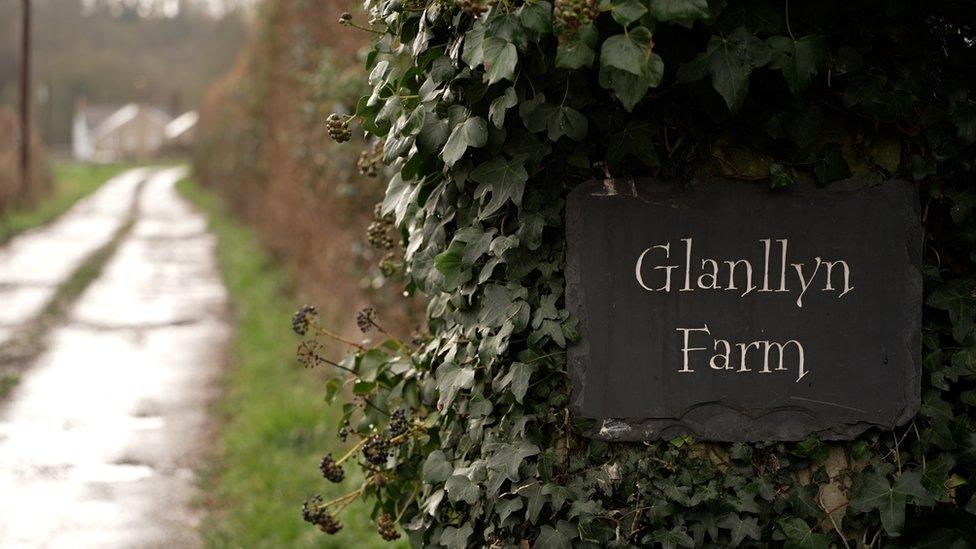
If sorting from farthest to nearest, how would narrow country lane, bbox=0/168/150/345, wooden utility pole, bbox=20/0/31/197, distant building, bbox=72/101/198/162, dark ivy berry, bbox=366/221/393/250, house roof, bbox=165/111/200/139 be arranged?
distant building, bbox=72/101/198/162 < house roof, bbox=165/111/200/139 < wooden utility pole, bbox=20/0/31/197 < narrow country lane, bbox=0/168/150/345 < dark ivy berry, bbox=366/221/393/250

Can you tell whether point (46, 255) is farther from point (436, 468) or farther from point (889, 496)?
point (889, 496)

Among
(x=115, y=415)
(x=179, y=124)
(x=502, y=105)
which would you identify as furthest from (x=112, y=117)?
(x=502, y=105)

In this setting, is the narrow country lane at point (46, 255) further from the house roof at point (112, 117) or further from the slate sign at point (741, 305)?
the house roof at point (112, 117)

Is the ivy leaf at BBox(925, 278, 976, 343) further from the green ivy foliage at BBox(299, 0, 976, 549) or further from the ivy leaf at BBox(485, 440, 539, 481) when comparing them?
the ivy leaf at BBox(485, 440, 539, 481)

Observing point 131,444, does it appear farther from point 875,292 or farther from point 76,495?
point 875,292

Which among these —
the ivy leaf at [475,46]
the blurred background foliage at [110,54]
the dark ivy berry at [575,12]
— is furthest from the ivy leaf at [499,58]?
the blurred background foliage at [110,54]

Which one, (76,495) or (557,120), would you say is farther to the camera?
(76,495)

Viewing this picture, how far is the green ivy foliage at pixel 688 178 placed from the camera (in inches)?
95.0

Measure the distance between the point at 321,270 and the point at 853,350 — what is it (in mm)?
7907

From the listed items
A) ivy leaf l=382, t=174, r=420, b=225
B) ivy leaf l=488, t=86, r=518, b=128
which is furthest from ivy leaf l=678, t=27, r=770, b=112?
ivy leaf l=382, t=174, r=420, b=225

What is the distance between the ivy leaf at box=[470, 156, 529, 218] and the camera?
2430 mm

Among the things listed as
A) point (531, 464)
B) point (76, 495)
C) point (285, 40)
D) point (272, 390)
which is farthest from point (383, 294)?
point (285, 40)

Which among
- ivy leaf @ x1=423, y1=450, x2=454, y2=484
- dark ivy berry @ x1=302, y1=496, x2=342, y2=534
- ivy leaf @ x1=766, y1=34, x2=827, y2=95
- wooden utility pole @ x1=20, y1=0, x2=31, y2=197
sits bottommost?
wooden utility pole @ x1=20, y1=0, x2=31, y2=197

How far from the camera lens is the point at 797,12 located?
2.38m
